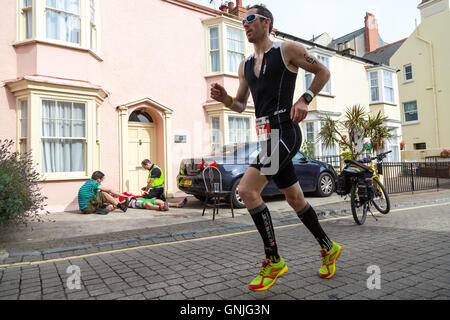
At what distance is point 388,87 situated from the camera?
20.8 m

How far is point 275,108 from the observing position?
2.77 m

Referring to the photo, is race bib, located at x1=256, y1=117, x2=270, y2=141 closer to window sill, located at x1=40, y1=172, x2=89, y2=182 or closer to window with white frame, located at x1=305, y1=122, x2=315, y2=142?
window sill, located at x1=40, y1=172, x2=89, y2=182

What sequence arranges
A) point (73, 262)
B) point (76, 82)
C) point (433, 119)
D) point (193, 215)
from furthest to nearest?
point (433, 119) < point (76, 82) < point (193, 215) < point (73, 262)

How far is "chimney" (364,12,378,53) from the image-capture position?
93.2ft

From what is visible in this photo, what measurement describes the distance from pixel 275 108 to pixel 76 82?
8.21 meters

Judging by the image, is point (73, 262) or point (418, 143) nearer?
point (73, 262)

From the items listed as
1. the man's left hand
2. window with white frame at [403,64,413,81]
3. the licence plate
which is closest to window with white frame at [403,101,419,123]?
window with white frame at [403,64,413,81]

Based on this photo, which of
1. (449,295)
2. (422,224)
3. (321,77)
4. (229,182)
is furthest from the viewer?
(229,182)

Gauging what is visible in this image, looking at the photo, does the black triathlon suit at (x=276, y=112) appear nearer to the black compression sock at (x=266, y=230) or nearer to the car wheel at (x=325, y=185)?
the black compression sock at (x=266, y=230)

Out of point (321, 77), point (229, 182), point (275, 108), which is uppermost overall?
point (321, 77)

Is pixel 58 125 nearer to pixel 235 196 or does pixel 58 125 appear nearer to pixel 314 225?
pixel 235 196

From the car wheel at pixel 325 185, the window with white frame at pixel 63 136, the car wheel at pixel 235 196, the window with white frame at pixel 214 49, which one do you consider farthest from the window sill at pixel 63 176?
the car wheel at pixel 325 185

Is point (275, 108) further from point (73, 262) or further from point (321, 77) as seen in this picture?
point (73, 262)
